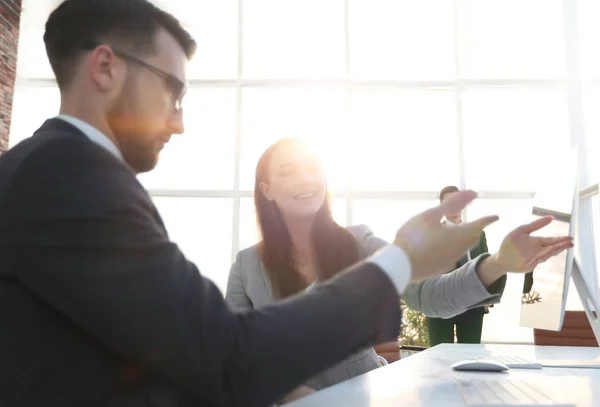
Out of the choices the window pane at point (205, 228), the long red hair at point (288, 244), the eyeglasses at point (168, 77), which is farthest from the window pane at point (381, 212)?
the eyeglasses at point (168, 77)

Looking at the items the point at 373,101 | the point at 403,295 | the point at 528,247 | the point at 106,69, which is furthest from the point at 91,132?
the point at 373,101

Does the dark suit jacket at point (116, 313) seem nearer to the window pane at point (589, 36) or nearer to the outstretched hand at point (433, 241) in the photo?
the outstretched hand at point (433, 241)

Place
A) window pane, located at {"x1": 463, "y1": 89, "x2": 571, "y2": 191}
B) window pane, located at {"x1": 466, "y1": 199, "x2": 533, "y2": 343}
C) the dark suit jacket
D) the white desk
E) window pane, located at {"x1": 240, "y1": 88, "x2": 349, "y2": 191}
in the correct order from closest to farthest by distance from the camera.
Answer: the dark suit jacket
the white desk
window pane, located at {"x1": 466, "y1": 199, "x2": 533, "y2": 343}
window pane, located at {"x1": 463, "y1": 89, "x2": 571, "y2": 191}
window pane, located at {"x1": 240, "y1": 88, "x2": 349, "y2": 191}

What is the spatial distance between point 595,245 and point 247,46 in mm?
4309

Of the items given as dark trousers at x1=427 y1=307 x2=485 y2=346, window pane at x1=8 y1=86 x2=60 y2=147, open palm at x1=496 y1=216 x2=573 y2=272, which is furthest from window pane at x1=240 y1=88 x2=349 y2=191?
open palm at x1=496 y1=216 x2=573 y2=272

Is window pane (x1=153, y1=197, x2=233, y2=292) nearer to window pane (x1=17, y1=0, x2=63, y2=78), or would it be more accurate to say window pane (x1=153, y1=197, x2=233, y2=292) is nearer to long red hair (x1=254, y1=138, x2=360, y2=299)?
window pane (x1=17, y1=0, x2=63, y2=78)

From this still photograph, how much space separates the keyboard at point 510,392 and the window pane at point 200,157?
4.87 metres

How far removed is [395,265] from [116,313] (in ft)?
1.04

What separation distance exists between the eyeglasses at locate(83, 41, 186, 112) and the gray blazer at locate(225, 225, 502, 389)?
64cm

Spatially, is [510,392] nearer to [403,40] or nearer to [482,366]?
[482,366]

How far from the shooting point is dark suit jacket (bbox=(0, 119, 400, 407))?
1.67 ft

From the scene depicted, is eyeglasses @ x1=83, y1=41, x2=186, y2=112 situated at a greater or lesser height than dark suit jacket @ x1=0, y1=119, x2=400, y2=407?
greater

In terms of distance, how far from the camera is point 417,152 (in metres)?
5.53

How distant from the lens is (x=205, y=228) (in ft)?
18.3
